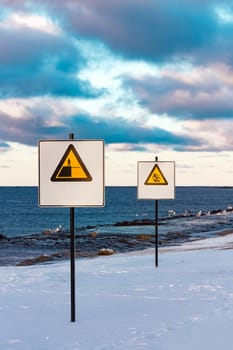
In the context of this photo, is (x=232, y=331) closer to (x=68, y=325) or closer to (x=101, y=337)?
(x=101, y=337)

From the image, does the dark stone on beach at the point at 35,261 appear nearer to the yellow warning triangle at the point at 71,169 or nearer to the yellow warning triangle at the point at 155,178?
the yellow warning triangle at the point at 155,178

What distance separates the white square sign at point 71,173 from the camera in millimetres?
7336

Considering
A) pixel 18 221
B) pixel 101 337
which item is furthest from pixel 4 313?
pixel 18 221

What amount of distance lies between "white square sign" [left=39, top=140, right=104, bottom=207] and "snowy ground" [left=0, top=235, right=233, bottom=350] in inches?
66.6

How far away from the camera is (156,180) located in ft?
43.7

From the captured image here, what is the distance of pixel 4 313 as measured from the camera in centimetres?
826

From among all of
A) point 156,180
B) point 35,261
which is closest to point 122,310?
point 156,180

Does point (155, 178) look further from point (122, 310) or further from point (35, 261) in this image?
point (35, 261)

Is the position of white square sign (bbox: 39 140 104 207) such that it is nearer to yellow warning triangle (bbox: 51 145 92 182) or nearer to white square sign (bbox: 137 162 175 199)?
yellow warning triangle (bbox: 51 145 92 182)

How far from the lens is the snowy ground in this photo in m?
6.54

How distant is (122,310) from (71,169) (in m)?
2.39

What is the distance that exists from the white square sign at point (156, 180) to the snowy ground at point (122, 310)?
1.86 m

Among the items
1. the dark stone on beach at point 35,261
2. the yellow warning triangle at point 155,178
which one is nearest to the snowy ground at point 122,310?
the yellow warning triangle at point 155,178

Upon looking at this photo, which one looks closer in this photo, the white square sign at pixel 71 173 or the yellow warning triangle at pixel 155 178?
the white square sign at pixel 71 173
